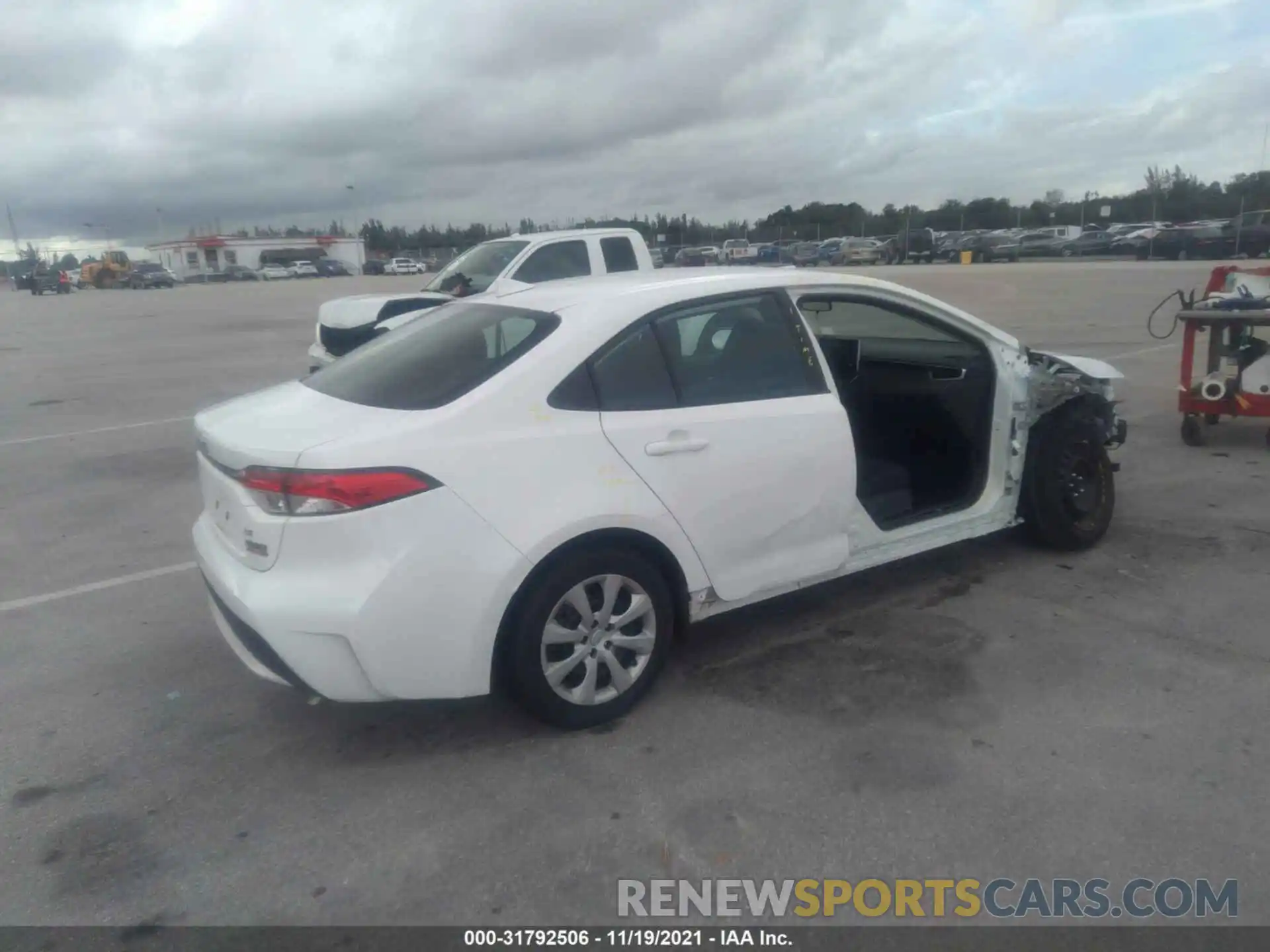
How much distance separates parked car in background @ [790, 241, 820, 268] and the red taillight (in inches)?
1732

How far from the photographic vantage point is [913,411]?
5391 millimetres

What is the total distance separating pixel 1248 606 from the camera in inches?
185

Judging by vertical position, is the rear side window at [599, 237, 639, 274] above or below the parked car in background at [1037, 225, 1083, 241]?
below

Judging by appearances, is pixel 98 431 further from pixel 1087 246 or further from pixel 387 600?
pixel 1087 246

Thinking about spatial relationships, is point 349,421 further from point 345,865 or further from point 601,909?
point 601,909

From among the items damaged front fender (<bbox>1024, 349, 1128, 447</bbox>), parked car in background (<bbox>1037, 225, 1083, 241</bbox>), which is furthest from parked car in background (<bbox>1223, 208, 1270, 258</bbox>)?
damaged front fender (<bbox>1024, 349, 1128, 447</bbox>)

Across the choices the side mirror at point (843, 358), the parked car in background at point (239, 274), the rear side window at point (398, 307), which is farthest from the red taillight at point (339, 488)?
the parked car in background at point (239, 274)

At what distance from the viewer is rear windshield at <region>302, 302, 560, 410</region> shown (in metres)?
3.67

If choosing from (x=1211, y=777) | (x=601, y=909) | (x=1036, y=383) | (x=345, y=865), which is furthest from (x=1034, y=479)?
(x=345, y=865)

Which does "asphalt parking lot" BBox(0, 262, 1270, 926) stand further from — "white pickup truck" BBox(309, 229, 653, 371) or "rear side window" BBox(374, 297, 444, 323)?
"rear side window" BBox(374, 297, 444, 323)

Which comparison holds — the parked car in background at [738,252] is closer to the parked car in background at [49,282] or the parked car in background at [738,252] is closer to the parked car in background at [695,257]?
the parked car in background at [695,257]

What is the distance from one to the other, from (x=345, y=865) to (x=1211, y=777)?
276cm

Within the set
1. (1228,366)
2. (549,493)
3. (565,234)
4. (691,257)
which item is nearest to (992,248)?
(691,257)

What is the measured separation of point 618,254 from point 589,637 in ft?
29.2
